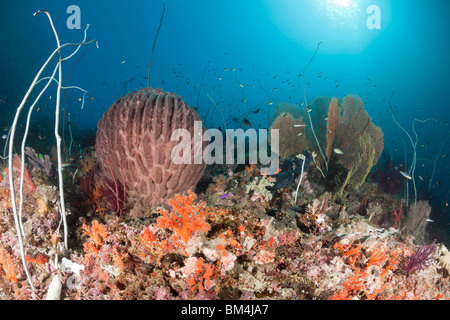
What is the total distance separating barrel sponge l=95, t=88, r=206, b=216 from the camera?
3.58 meters

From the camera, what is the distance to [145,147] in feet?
11.8

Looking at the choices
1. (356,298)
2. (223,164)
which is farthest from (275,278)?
(223,164)

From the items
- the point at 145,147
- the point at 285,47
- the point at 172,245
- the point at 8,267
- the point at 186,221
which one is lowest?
the point at 8,267

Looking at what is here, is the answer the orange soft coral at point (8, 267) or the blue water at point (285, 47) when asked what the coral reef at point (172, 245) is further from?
the blue water at point (285, 47)

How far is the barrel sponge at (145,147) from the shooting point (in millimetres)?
3576

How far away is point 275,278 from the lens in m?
2.70

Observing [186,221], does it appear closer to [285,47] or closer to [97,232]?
[97,232]

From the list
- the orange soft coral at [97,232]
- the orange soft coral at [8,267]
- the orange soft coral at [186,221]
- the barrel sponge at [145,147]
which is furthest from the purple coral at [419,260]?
the orange soft coral at [8,267]

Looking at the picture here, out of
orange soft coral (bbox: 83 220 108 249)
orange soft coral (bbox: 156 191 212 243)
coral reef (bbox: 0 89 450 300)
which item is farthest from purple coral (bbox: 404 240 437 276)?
orange soft coral (bbox: 83 220 108 249)

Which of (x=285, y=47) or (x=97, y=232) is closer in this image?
(x=97, y=232)

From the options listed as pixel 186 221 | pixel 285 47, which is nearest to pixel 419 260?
pixel 186 221

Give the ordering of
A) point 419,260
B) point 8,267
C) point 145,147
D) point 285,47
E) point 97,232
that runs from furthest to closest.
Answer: point 285,47, point 145,147, point 419,260, point 97,232, point 8,267

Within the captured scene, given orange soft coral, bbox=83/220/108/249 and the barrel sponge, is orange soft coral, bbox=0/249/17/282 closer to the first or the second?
orange soft coral, bbox=83/220/108/249

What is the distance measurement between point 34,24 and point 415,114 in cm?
11335
